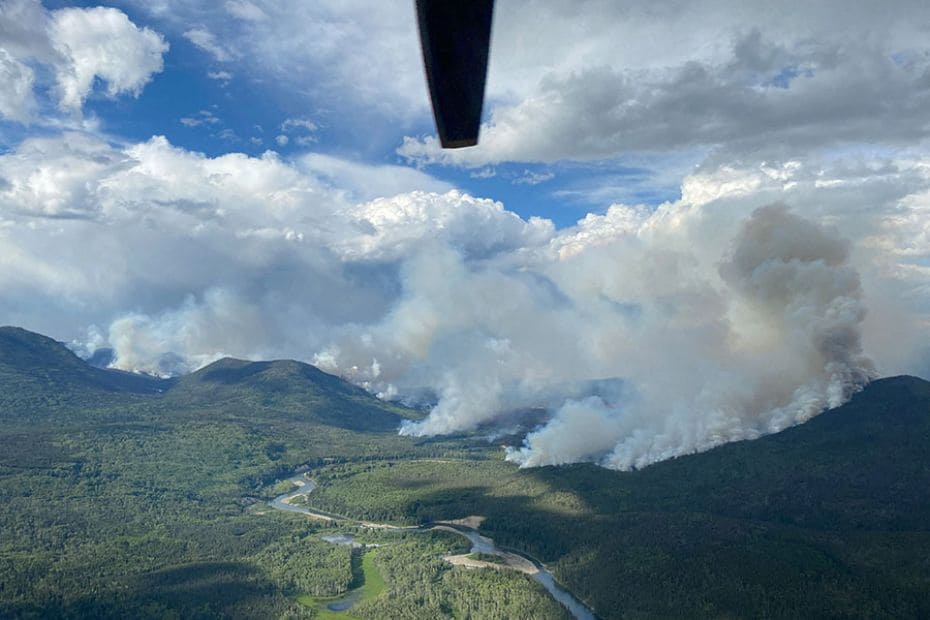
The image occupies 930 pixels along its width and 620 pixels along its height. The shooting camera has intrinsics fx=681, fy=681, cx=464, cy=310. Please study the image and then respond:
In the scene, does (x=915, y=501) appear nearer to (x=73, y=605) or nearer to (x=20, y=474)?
(x=73, y=605)

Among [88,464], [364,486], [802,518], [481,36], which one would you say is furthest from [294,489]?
[481,36]

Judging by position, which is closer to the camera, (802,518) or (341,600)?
(341,600)

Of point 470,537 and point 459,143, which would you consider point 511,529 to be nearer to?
point 470,537

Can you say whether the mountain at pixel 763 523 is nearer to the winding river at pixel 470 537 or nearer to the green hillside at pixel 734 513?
the green hillside at pixel 734 513

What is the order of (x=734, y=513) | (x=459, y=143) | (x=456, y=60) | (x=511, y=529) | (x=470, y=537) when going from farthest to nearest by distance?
(x=470, y=537)
(x=511, y=529)
(x=734, y=513)
(x=459, y=143)
(x=456, y=60)

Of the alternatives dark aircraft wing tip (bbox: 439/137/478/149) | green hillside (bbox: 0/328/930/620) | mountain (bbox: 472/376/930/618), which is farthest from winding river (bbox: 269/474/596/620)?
dark aircraft wing tip (bbox: 439/137/478/149)

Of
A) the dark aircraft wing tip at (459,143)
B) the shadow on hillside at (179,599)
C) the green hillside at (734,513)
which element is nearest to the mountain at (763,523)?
the green hillside at (734,513)

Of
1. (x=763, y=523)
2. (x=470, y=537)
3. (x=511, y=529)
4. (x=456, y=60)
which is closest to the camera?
(x=456, y=60)

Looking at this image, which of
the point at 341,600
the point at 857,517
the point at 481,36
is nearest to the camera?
the point at 481,36

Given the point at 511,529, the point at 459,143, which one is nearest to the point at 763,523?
the point at 511,529
